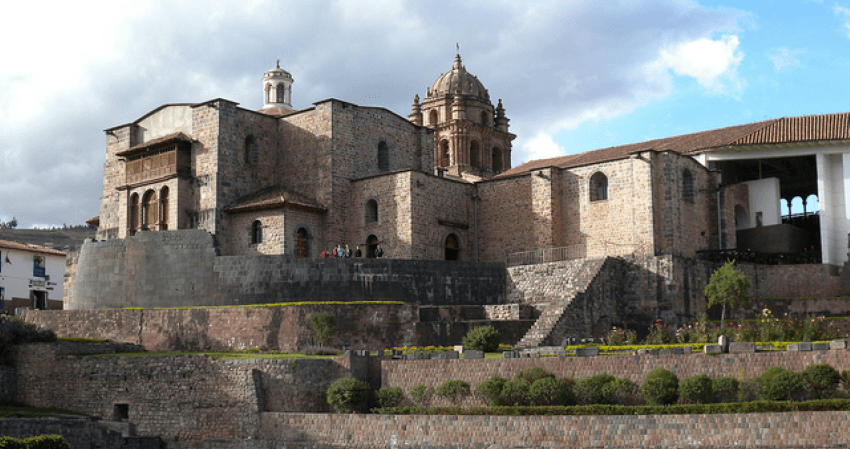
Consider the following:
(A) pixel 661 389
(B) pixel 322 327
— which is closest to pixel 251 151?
(B) pixel 322 327

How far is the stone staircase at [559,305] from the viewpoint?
3338 cm

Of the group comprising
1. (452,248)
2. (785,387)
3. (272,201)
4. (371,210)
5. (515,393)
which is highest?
(272,201)

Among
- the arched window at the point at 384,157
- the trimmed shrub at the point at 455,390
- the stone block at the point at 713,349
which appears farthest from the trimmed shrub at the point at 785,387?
the arched window at the point at 384,157

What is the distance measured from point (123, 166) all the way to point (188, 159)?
567cm

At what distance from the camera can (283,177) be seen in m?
46.7

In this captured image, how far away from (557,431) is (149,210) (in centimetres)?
2873

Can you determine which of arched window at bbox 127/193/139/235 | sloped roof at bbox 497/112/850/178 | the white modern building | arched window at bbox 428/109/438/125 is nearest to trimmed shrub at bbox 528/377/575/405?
sloped roof at bbox 497/112/850/178

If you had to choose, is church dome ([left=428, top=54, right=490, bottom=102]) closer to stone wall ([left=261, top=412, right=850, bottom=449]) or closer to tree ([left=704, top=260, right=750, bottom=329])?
tree ([left=704, top=260, right=750, bottom=329])

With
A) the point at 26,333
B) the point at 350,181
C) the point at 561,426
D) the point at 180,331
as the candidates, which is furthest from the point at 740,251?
the point at 26,333

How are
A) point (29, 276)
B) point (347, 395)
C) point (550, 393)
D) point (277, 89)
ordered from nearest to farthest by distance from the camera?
point (550, 393), point (347, 395), point (277, 89), point (29, 276)

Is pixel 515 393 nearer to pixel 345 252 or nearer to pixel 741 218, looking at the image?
pixel 345 252

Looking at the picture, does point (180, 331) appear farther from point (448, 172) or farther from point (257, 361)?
point (448, 172)

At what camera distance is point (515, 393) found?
83.5 feet

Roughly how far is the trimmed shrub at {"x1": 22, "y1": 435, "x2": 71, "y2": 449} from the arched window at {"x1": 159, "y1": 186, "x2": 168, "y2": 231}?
2153 cm
